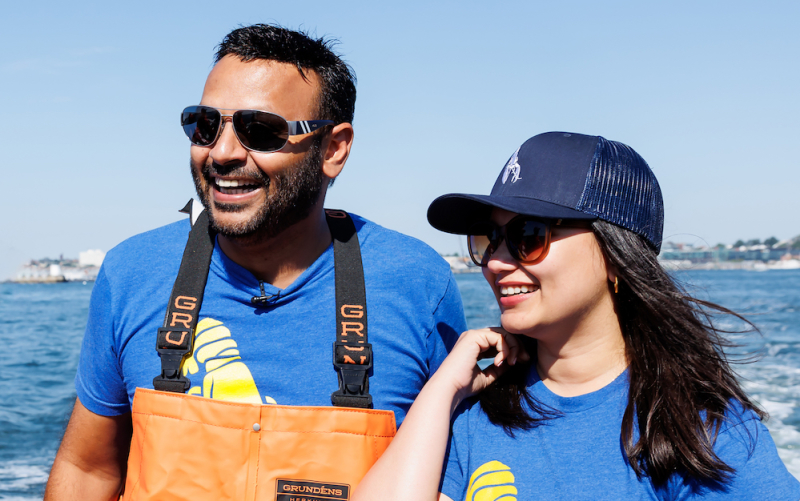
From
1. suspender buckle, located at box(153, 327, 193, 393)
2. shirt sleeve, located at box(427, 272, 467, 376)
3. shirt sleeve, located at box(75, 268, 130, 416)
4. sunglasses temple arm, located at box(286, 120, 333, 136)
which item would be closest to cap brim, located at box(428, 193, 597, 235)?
shirt sleeve, located at box(427, 272, 467, 376)

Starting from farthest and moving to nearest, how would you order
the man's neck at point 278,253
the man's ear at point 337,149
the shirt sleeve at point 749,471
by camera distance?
1. the man's ear at point 337,149
2. the man's neck at point 278,253
3. the shirt sleeve at point 749,471

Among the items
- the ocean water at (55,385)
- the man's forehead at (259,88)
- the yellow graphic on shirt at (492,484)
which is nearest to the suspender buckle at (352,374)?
the yellow graphic on shirt at (492,484)

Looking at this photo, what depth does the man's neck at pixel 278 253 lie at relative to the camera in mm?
2623

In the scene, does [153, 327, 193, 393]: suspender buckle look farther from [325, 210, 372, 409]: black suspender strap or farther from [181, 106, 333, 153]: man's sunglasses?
[181, 106, 333, 153]: man's sunglasses

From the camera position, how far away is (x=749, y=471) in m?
1.79

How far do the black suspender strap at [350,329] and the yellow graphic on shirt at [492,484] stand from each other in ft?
1.61

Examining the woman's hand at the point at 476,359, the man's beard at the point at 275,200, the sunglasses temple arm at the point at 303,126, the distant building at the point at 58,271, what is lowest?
the distant building at the point at 58,271

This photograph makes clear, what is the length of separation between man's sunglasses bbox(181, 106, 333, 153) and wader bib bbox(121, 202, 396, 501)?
755 mm

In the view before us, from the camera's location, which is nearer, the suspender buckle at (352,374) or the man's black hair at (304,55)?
the suspender buckle at (352,374)

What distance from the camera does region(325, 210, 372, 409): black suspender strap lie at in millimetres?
2383

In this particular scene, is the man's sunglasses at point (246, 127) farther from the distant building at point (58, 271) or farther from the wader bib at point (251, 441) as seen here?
the distant building at point (58, 271)

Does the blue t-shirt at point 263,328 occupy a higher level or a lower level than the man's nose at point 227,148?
lower

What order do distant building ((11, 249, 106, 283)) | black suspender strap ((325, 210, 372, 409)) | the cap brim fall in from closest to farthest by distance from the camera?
the cap brim → black suspender strap ((325, 210, 372, 409)) → distant building ((11, 249, 106, 283))

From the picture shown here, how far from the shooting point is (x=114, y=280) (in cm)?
263
